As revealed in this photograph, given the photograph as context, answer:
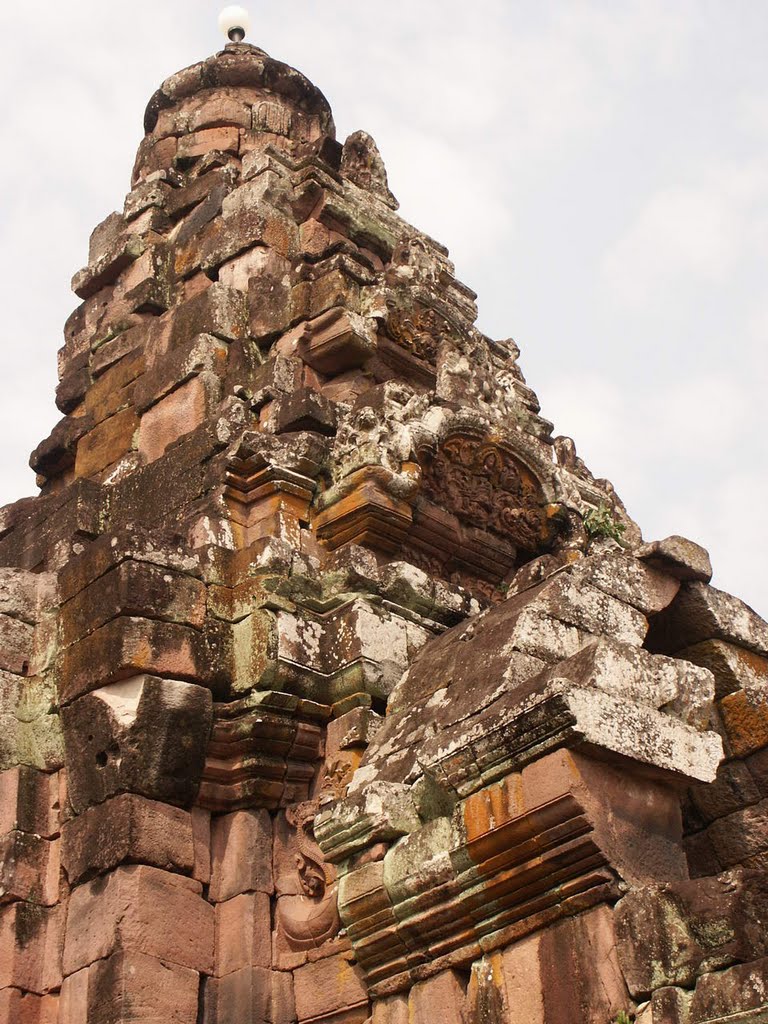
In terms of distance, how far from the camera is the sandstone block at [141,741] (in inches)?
311

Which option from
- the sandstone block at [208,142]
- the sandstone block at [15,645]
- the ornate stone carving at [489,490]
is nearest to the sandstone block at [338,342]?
the ornate stone carving at [489,490]

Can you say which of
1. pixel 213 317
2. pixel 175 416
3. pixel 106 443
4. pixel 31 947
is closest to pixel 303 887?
pixel 31 947

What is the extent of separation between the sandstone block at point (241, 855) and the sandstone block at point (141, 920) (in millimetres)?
165

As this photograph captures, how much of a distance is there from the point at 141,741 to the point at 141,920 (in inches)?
36.1

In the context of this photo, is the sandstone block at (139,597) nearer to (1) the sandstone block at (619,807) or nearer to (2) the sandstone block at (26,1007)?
(2) the sandstone block at (26,1007)

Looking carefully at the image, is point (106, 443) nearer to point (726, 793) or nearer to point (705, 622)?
point (705, 622)

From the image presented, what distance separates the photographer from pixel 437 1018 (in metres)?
6.92

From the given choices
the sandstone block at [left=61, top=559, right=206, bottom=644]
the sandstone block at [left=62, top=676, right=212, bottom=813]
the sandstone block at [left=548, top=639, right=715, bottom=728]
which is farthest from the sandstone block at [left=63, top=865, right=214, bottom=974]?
the sandstone block at [left=548, top=639, right=715, bottom=728]

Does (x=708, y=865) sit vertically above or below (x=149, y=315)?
below

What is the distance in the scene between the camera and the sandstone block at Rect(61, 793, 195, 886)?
25.2ft

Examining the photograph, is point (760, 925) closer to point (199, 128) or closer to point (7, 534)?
point (7, 534)

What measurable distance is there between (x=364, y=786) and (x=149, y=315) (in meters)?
5.40

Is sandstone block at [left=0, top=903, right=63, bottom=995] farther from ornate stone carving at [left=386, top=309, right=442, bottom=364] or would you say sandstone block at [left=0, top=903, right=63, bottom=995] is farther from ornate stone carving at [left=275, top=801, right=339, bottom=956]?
ornate stone carving at [left=386, top=309, right=442, bottom=364]

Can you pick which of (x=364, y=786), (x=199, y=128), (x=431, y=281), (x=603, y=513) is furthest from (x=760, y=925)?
(x=199, y=128)
